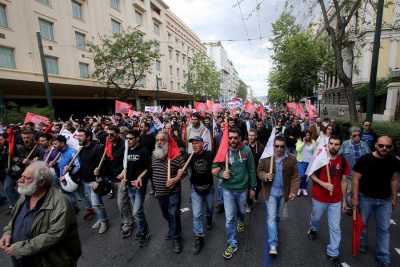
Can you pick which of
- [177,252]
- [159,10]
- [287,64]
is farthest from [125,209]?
[159,10]

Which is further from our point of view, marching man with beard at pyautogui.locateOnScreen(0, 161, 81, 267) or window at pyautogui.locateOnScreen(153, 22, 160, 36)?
window at pyautogui.locateOnScreen(153, 22, 160, 36)

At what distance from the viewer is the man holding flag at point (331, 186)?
122 inches

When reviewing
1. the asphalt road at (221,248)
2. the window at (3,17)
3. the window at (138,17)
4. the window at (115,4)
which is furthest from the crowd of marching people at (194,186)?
the window at (138,17)

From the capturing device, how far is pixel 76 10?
68.5 feet

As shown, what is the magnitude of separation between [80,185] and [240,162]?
3374 mm

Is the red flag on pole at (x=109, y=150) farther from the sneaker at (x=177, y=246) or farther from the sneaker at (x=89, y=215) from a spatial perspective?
the sneaker at (x=177, y=246)

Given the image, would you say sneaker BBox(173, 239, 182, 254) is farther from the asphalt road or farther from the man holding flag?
the man holding flag

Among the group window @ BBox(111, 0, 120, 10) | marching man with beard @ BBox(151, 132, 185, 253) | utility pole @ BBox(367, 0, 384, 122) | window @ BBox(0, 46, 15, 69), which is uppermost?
window @ BBox(111, 0, 120, 10)

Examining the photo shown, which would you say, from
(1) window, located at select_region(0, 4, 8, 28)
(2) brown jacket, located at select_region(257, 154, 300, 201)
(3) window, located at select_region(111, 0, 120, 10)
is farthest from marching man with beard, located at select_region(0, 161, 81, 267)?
(3) window, located at select_region(111, 0, 120, 10)

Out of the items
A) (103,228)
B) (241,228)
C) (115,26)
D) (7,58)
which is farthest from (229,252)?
(115,26)

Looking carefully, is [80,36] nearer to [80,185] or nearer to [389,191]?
[80,185]

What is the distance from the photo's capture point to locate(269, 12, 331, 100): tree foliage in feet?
72.4

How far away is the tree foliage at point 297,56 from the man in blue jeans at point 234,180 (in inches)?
809

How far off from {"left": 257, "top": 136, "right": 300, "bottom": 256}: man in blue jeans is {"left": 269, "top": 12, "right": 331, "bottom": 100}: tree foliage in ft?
67.1
